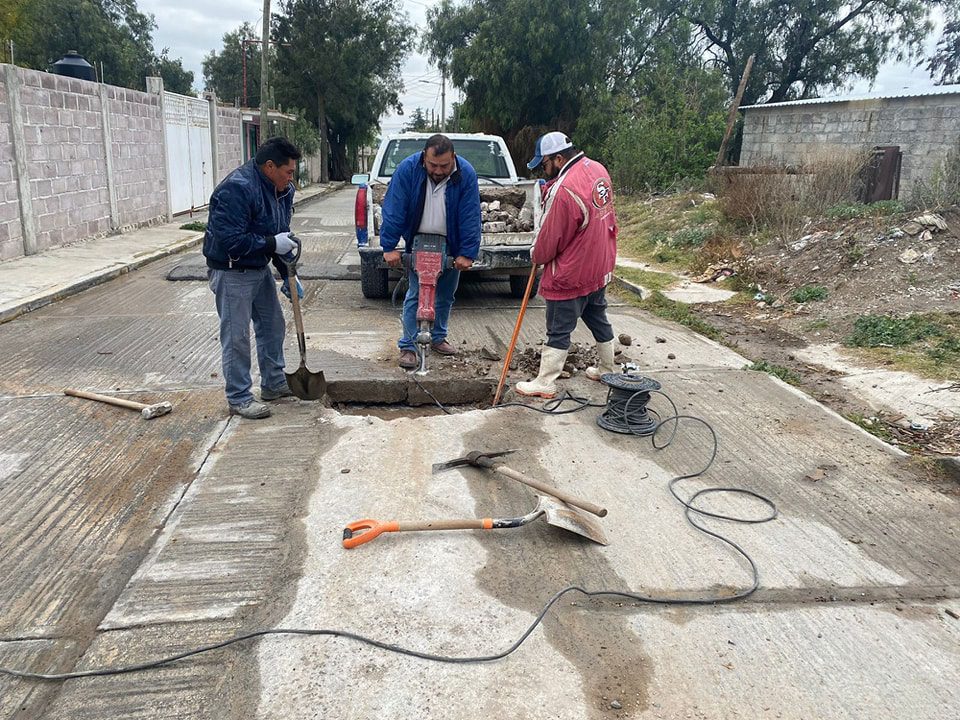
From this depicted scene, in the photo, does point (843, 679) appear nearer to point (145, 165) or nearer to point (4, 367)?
point (4, 367)

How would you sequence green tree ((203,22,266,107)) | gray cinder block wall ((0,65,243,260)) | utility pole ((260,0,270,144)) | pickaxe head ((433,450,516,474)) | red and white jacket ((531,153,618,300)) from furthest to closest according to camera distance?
green tree ((203,22,266,107))
utility pole ((260,0,270,144))
gray cinder block wall ((0,65,243,260))
red and white jacket ((531,153,618,300))
pickaxe head ((433,450,516,474))

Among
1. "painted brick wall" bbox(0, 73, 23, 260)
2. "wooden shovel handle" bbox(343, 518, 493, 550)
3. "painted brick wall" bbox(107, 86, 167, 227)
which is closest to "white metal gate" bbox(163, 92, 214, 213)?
"painted brick wall" bbox(107, 86, 167, 227)

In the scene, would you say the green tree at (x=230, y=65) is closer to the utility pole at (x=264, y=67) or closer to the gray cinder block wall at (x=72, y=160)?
the utility pole at (x=264, y=67)

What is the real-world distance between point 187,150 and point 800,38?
2352 cm

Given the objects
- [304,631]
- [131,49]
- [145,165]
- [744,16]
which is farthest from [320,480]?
[131,49]

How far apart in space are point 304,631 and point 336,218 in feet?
58.9

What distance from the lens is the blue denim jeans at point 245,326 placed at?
4.77 metres

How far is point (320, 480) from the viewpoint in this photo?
161 inches

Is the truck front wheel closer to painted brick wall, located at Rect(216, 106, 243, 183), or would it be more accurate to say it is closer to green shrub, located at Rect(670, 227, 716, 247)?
green shrub, located at Rect(670, 227, 716, 247)

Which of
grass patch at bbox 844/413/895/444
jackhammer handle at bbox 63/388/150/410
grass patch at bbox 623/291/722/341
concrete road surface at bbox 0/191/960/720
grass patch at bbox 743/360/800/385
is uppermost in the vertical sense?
grass patch at bbox 623/291/722/341

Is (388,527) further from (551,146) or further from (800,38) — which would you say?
(800,38)

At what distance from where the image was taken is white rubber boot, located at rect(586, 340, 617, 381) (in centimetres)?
583

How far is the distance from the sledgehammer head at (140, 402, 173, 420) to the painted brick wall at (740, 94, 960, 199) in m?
11.5

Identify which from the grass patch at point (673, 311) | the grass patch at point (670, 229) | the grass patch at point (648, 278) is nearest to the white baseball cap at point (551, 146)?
the grass patch at point (673, 311)
